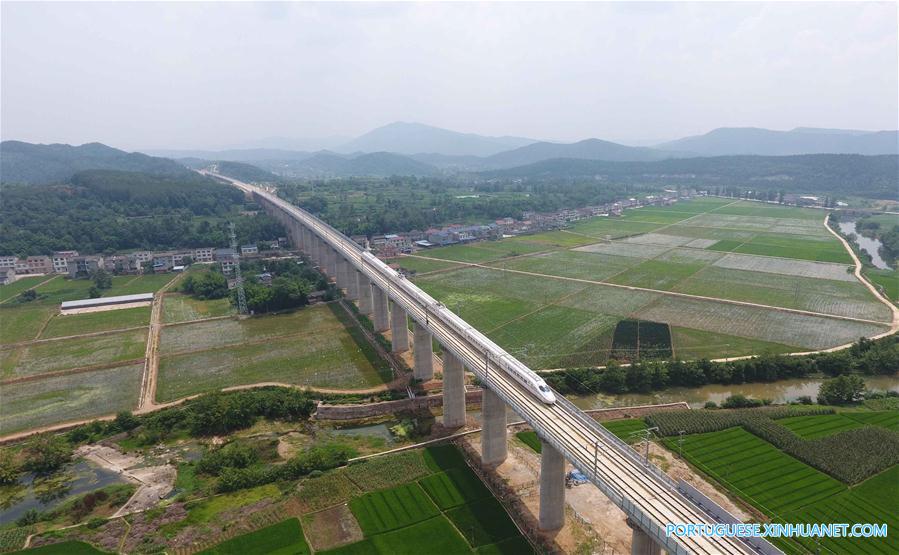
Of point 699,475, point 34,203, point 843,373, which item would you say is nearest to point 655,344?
point 843,373

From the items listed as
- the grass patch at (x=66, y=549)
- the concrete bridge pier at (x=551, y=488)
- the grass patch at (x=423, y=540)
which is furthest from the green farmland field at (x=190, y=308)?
the concrete bridge pier at (x=551, y=488)

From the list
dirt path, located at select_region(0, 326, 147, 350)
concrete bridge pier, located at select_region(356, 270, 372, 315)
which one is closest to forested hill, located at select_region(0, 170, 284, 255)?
dirt path, located at select_region(0, 326, 147, 350)

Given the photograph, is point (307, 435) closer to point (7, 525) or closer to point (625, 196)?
point (7, 525)

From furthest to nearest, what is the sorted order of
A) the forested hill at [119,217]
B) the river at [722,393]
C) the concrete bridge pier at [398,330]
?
1. the forested hill at [119,217]
2. the concrete bridge pier at [398,330]
3. the river at [722,393]

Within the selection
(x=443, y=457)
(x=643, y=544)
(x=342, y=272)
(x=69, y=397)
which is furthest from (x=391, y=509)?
(x=342, y=272)

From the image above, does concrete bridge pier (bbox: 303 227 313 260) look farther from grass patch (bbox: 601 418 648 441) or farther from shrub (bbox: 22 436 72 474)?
grass patch (bbox: 601 418 648 441)

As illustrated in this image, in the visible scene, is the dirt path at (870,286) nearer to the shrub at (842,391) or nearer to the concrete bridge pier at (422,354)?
the shrub at (842,391)

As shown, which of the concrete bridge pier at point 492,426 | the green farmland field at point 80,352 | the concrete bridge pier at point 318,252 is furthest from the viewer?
the concrete bridge pier at point 318,252
